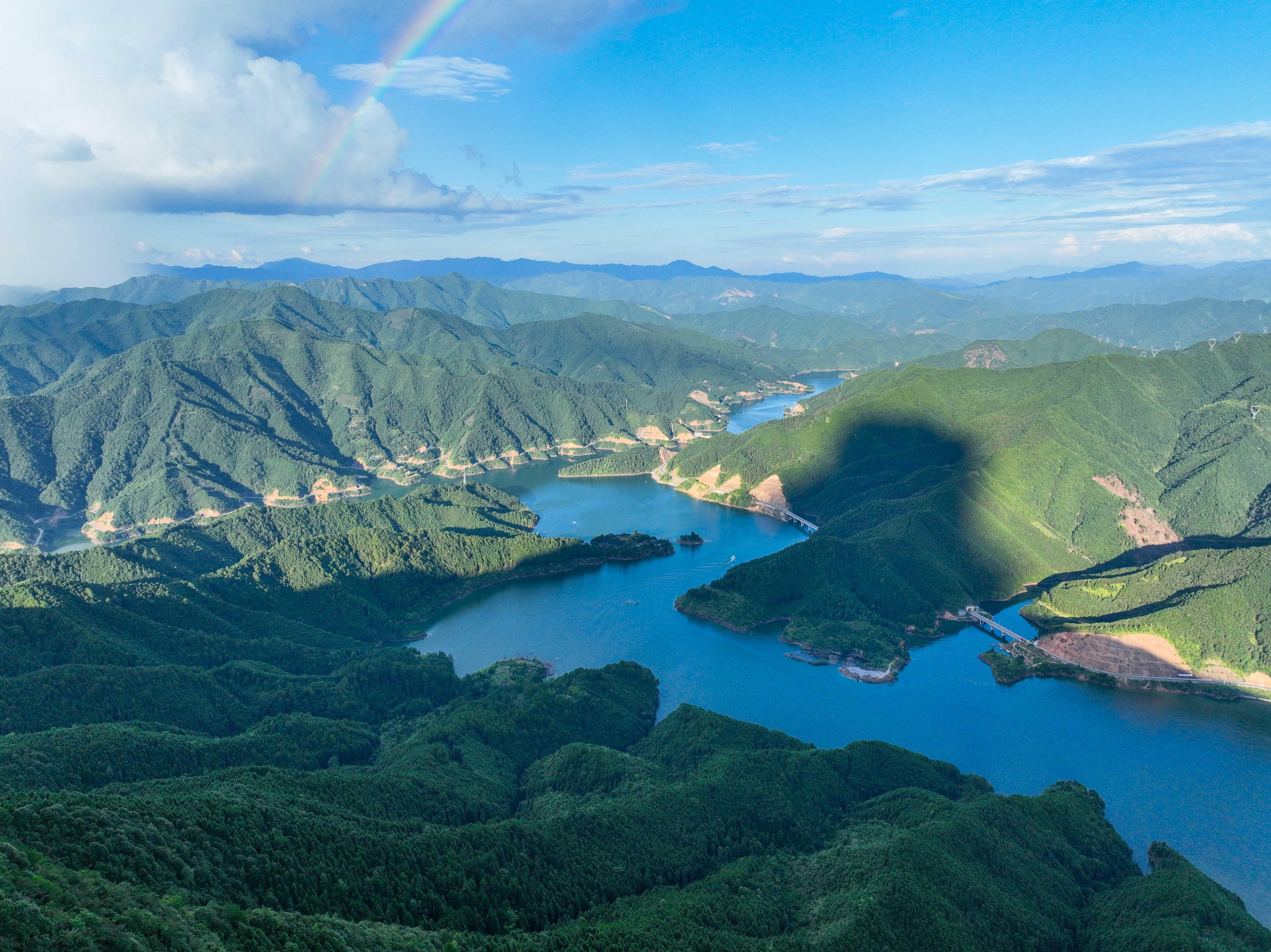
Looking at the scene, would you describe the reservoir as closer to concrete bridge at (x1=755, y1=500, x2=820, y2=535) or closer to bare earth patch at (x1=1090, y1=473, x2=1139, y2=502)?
concrete bridge at (x1=755, y1=500, x2=820, y2=535)

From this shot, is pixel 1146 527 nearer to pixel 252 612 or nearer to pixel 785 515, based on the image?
pixel 785 515

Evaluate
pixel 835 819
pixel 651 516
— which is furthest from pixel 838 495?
pixel 835 819

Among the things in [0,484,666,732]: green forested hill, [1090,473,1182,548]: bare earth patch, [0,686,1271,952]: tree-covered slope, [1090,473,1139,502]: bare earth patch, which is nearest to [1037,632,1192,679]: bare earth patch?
[0,686,1271,952]: tree-covered slope

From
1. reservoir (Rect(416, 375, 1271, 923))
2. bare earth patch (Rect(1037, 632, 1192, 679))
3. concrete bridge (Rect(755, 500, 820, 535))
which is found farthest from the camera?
concrete bridge (Rect(755, 500, 820, 535))

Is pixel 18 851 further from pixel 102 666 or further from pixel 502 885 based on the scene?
pixel 102 666

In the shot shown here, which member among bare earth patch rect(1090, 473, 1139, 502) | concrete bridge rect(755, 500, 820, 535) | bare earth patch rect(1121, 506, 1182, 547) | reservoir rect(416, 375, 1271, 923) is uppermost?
bare earth patch rect(1090, 473, 1139, 502)

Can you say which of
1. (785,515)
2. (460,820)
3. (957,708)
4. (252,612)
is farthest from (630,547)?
(460,820)
